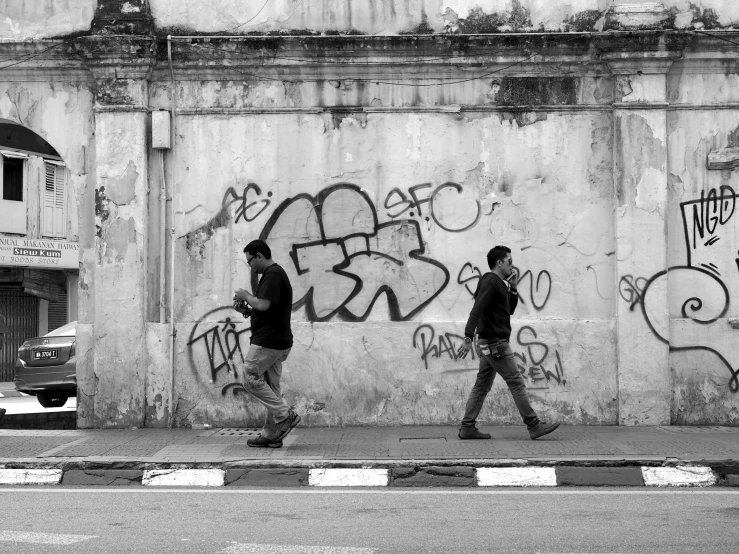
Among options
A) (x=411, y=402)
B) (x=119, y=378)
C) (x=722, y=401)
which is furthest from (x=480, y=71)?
(x=119, y=378)

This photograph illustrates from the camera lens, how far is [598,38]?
1098 centimetres

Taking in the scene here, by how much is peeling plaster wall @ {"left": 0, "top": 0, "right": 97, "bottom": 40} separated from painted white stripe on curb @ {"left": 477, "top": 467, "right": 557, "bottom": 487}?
6.46 meters

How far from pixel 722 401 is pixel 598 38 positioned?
12.9ft

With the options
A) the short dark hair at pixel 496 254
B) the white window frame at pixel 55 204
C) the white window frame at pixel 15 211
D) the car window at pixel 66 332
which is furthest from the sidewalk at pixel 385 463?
the white window frame at pixel 55 204

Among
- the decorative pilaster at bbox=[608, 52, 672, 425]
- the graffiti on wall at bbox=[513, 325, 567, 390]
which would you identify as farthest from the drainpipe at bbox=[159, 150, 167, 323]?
the decorative pilaster at bbox=[608, 52, 672, 425]

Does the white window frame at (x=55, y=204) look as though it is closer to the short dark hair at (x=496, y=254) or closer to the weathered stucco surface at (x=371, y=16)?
the weathered stucco surface at (x=371, y=16)

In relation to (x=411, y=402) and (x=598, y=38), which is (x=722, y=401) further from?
(x=598, y=38)

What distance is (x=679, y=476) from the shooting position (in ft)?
27.0

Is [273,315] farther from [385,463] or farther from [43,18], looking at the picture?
[43,18]

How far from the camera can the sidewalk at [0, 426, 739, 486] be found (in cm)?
823

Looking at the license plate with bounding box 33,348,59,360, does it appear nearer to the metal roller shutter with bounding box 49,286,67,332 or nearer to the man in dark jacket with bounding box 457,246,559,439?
the man in dark jacket with bounding box 457,246,559,439

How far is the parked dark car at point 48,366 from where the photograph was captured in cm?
1598

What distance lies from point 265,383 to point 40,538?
3.72m

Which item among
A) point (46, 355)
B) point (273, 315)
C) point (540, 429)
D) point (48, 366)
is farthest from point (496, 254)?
point (46, 355)
